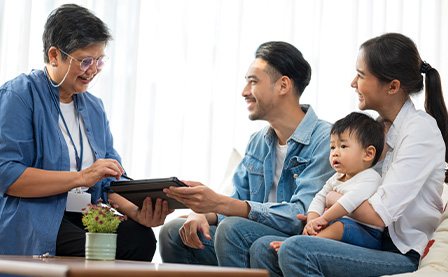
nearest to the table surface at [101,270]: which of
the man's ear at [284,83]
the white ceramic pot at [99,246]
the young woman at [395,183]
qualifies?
the white ceramic pot at [99,246]

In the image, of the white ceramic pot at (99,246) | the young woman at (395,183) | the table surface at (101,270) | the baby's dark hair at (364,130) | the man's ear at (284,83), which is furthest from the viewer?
the man's ear at (284,83)

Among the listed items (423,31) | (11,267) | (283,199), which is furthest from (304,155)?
(423,31)

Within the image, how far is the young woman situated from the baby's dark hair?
35 millimetres

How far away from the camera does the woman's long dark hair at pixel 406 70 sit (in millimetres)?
1848

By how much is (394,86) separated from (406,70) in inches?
2.6

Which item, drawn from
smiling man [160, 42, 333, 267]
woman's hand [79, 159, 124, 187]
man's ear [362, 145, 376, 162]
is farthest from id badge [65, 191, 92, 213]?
man's ear [362, 145, 376, 162]

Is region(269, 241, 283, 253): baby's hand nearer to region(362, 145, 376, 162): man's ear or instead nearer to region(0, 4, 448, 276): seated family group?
region(0, 4, 448, 276): seated family group

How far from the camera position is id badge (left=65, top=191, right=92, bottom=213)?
2.03 meters

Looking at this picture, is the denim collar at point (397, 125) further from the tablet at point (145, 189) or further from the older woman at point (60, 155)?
the older woman at point (60, 155)

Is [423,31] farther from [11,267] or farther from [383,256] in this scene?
[11,267]

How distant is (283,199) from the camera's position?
6.99 ft

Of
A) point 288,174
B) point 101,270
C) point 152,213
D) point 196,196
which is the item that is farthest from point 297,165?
point 101,270

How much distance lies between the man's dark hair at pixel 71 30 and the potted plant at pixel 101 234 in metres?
0.80

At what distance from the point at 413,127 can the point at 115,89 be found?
5.66 feet
